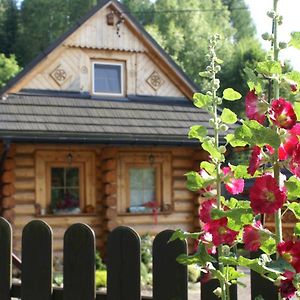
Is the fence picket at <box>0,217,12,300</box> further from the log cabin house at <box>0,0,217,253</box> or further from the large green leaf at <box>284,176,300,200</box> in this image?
the log cabin house at <box>0,0,217,253</box>

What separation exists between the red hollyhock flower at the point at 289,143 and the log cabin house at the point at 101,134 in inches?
405

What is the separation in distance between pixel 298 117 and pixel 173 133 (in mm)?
11609

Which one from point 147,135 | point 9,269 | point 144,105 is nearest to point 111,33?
Result: point 144,105

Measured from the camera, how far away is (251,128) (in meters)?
A: 1.88

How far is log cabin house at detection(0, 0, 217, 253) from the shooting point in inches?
499

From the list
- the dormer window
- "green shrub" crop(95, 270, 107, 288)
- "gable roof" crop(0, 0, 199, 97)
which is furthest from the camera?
the dormer window

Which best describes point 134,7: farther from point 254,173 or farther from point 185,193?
point 254,173

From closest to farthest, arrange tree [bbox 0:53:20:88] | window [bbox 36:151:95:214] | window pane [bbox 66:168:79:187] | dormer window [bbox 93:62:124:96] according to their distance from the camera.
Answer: window [bbox 36:151:95:214], window pane [bbox 66:168:79:187], dormer window [bbox 93:62:124:96], tree [bbox 0:53:20:88]

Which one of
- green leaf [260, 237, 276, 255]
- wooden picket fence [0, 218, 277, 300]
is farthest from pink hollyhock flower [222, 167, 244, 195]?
wooden picket fence [0, 218, 277, 300]

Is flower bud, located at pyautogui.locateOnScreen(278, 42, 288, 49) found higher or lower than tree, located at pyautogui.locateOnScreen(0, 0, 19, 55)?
lower

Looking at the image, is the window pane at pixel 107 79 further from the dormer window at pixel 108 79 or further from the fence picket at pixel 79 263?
the fence picket at pixel 79 263

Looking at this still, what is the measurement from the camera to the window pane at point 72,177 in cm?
1334

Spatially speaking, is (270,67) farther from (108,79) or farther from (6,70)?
(6,70)

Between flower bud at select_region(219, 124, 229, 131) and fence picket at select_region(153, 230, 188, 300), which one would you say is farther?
fence picket at select_region(153, 230, 188, 300)
